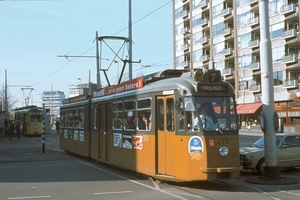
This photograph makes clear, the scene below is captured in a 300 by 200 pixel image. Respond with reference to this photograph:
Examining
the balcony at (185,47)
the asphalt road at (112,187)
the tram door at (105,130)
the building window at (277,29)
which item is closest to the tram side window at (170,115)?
the asphalt road at (112,187)

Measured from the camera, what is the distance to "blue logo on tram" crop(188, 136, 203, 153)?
35.2 ft

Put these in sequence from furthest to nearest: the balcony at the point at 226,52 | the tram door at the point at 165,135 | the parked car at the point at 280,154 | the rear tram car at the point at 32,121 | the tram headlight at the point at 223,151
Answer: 1. the balcony at the point at 226,52
2. the rear tram car at the point at 32,121
3. the parked car at the point at 280,154
4. the tram door at the point at 165,135
5. the tram headlight at the point at 223,151

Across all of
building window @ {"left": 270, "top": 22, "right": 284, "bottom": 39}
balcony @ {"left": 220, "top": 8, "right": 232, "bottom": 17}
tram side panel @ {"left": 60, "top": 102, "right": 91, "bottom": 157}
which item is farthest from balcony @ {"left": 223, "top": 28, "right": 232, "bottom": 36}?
tram side panel @ {"left": 60, "top": 102, "right": 91, "bottom": 157}

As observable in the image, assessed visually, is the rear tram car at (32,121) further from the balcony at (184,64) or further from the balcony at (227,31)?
the balcony at (184,64)

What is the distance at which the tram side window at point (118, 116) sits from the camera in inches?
568

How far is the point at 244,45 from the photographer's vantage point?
58719mm

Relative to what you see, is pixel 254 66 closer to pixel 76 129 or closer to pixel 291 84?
pixel 291 84

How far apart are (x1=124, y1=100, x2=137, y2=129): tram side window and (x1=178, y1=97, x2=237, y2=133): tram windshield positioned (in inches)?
98.8

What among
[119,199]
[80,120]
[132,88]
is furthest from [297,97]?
[119,199]

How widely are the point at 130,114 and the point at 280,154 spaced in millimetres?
5016

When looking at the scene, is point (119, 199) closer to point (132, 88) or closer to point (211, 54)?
point (132, 88)

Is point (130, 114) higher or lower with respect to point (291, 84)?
lower

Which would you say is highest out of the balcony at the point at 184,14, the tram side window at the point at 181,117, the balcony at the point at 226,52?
the balcony at the point at 184,14

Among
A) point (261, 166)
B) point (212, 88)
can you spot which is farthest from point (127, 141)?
point (261, 166)
